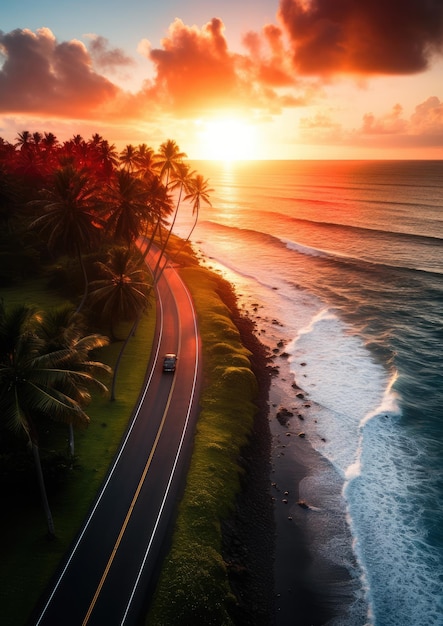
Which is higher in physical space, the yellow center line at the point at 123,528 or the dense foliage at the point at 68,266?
the dense foliage at the point at 68,266

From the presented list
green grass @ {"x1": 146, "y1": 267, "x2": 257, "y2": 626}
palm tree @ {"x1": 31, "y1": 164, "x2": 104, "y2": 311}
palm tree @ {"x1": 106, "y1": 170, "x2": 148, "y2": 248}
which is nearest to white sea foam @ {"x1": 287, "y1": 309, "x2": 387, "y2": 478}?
green grass @ {"x1": 146, "y1": 267, "x2": 257, "y2": 626}

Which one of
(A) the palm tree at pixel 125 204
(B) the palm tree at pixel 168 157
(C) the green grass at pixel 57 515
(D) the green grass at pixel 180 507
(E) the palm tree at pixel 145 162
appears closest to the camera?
(C) the green grass at pixel 57 515

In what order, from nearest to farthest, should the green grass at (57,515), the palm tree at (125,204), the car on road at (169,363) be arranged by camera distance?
1. the green grass at (57,515)
2. the palm tree at (125,204)
3. the car on road at (169,363)

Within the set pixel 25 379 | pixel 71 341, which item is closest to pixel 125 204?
pixel 71 341

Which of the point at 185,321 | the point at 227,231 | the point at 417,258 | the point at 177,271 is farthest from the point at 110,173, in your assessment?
the point at 417,258

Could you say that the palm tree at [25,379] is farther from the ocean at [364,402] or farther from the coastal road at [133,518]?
the ocean at [364,402]

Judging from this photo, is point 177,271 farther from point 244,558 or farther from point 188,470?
point 244,558

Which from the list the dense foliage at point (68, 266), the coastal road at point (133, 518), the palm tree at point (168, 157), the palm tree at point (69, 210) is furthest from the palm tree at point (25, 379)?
the palm tree at point (168, 157)
